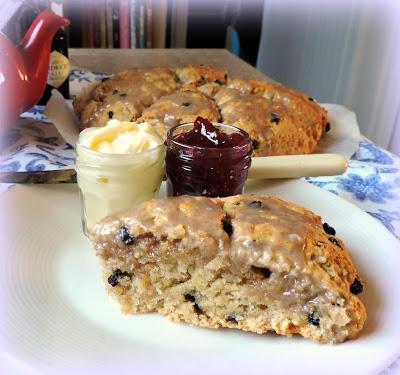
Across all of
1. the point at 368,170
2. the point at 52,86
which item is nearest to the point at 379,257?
the point at 368,170

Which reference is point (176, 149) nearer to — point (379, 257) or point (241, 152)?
point (241, 152)

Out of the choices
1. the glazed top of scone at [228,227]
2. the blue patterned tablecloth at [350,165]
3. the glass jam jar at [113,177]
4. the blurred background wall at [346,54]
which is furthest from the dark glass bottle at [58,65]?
the blurred background wall at [346,54]

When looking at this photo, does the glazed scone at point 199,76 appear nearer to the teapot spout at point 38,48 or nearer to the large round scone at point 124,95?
the large round scone at point 124,95

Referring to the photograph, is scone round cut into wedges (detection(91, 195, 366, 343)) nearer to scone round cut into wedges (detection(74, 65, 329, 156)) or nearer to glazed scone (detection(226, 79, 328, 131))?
scone round cut into wedges (detection(74, 65, 329, 156))

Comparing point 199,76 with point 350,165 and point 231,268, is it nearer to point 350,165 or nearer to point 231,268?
point 350,165

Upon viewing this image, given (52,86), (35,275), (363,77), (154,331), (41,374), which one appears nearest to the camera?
(41,374)

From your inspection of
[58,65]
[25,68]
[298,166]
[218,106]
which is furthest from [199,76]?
[298,166]
